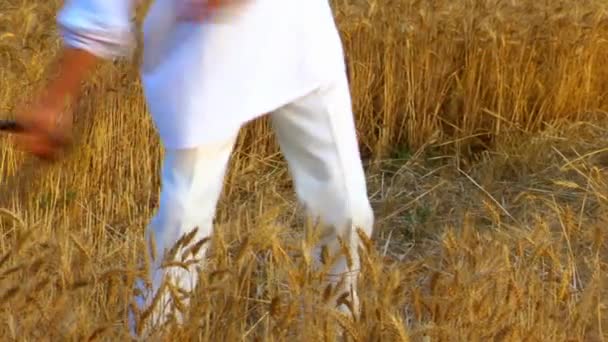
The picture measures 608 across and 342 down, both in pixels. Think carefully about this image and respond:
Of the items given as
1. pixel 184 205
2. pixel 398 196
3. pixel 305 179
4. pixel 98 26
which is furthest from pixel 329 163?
pixel 398 196

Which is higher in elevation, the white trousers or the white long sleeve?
the white long sleeve

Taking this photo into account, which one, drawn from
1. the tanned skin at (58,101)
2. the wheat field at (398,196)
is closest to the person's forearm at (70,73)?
the tanned skin at (58,101)

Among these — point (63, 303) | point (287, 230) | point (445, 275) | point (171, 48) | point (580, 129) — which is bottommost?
point (580, 129)

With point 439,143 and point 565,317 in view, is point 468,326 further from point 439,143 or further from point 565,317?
point 439,143

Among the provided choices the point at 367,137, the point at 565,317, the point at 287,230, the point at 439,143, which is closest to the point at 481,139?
the point at 439,143

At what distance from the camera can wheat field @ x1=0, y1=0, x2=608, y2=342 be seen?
169 centimetres

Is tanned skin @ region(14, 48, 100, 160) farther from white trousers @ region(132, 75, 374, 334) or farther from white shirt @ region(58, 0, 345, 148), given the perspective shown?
white trousers @ region(132, 75, 374, 334)

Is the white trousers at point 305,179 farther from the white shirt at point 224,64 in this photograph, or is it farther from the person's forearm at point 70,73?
the person's forearm at point 70,73

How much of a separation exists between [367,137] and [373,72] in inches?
9.1

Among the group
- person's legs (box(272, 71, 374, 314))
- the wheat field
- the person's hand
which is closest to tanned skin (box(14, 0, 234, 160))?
the person's hand

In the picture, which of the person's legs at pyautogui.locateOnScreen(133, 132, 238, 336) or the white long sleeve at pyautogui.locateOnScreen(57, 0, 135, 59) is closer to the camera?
the white long sleeve at pyautogui.locateOnScreen(57, 0, 135, 59)

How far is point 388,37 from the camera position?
371 cm

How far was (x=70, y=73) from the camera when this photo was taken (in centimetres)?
149

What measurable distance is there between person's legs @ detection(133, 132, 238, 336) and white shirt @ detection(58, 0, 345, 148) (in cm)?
4
